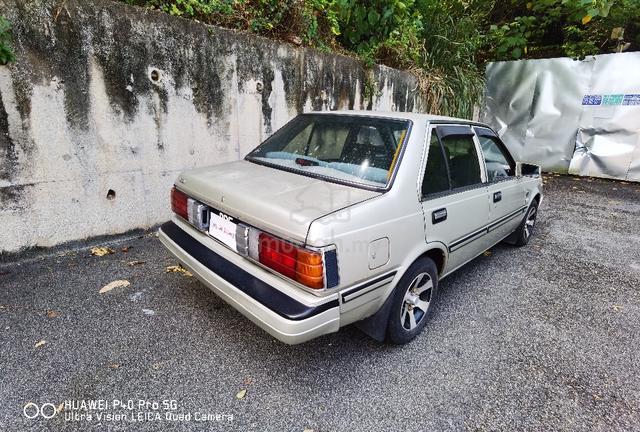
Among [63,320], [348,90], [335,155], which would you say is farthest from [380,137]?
[348,90]

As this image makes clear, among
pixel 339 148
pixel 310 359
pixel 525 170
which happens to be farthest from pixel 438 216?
pixel 525 170

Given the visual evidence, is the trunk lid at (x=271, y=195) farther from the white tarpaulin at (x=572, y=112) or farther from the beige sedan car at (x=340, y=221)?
the white tarpaulin at (x=572, y=112)

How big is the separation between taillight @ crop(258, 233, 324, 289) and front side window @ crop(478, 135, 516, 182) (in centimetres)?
198

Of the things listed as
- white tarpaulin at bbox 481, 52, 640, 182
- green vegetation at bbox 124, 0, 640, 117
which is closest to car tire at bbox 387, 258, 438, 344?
green vegetation at bbox 124, 0, 640, 117

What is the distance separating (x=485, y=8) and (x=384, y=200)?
32.7 feet

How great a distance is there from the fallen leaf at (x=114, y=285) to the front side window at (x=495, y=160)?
3133 mm

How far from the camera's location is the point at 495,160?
10.1 feet

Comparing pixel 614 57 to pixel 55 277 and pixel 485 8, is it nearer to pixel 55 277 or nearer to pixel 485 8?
pixel 485 8

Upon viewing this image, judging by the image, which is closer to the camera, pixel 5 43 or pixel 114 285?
pixel 5 43

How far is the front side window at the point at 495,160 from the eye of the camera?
2896 mm

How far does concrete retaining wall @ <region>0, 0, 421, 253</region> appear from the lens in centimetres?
274

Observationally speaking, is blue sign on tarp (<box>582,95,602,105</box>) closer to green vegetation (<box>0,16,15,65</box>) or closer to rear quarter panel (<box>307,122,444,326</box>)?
rear quarter panel (<box>307,122,444,326</box>)

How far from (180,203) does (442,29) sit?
7.96 meters

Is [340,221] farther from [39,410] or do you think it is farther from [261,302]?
[39,410]
